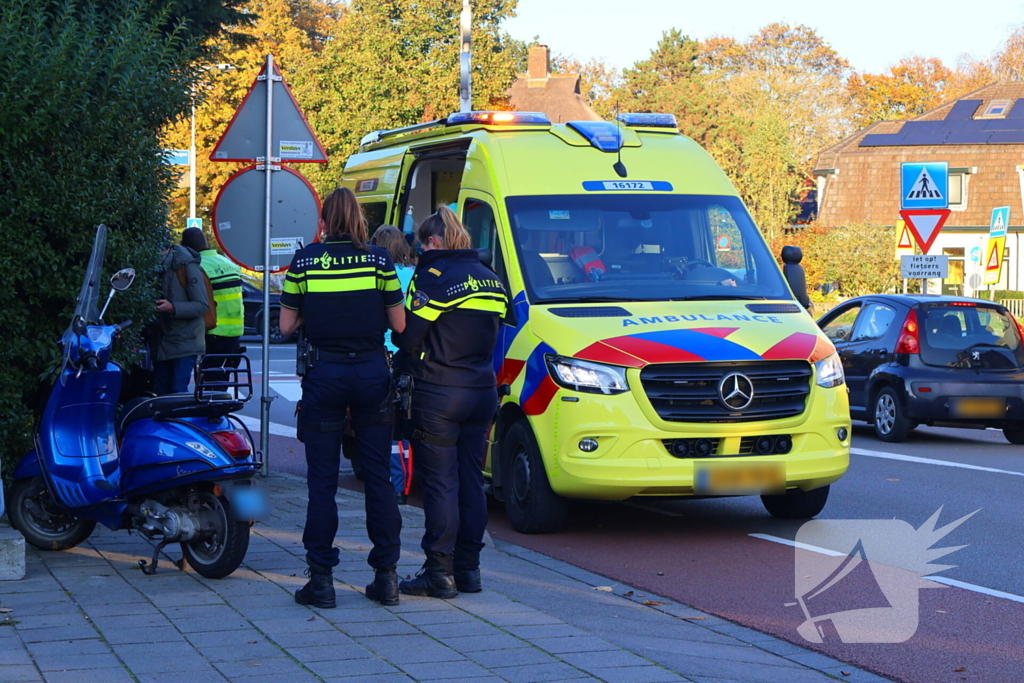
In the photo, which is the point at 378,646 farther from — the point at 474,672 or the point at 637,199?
the point at 637,199

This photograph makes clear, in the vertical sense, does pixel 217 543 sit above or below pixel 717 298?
below

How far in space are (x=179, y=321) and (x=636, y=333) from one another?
389cm

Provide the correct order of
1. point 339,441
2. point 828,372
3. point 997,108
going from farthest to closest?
point 997,108 → point 828,372 → point 339,441

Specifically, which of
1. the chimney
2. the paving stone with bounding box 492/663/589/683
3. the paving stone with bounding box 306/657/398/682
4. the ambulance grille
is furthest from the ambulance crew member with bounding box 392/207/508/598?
the chimney

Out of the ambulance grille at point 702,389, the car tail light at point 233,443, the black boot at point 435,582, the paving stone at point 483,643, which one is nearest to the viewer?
the paving stone at point 483,643

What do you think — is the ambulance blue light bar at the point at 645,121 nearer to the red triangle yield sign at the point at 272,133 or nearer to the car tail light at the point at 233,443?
the red triangle yield sign at the point at 272,133

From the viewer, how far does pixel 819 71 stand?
242 feet

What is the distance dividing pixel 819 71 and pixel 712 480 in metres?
69.6

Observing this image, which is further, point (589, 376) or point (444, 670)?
point (589, 376)

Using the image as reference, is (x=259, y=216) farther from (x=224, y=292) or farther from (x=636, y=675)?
(x=636, y=675)

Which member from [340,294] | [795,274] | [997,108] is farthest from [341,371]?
[997,108]

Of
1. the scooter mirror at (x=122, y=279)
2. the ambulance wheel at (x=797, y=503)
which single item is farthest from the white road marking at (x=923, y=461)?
the scooter mirror at (x=122, y=279)

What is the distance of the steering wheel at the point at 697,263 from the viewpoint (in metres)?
9.03

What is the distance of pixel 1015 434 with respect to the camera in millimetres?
14484
